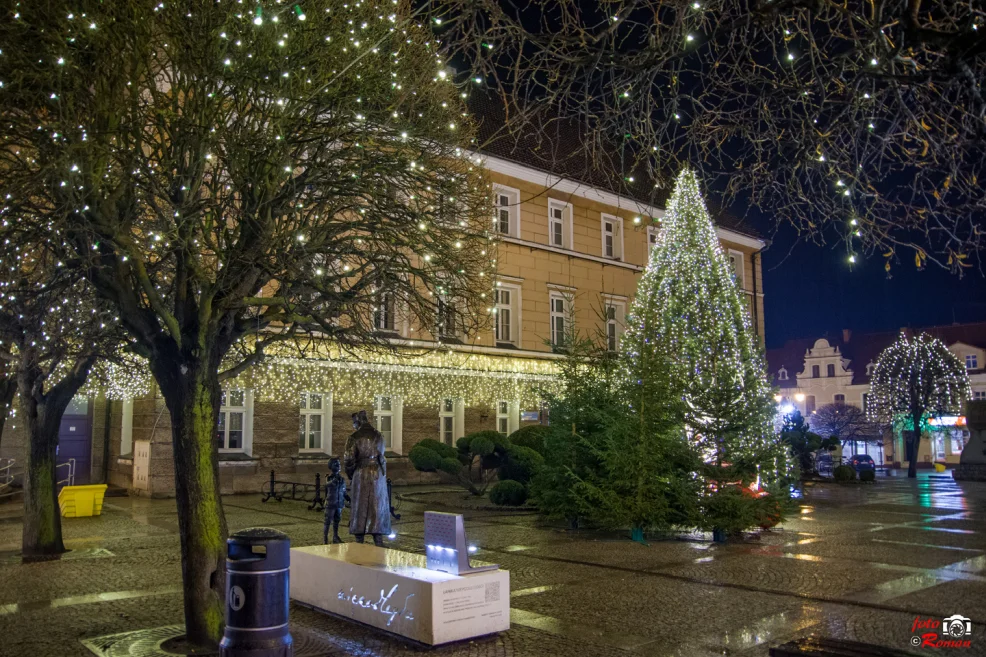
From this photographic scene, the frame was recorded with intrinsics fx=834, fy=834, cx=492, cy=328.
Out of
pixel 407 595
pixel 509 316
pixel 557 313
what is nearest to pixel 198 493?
pixel 407 595

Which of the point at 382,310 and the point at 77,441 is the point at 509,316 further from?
the point at 77,441

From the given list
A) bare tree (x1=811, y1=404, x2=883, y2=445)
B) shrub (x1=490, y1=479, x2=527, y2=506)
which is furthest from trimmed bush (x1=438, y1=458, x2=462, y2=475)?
bare tree (x1=811, y1=404, x2=883, y2=445)

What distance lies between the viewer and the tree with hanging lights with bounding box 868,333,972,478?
151ft

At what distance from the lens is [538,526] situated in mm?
Result: 16531

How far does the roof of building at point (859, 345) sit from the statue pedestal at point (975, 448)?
3334 centimetres

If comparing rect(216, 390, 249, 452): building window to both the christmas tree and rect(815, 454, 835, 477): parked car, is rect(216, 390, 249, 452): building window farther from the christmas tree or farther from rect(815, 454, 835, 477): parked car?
rect(815, 454, 835, 477): parked car

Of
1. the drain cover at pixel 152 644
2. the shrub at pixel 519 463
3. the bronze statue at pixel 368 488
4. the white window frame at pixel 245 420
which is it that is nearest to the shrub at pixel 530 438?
the shrub at pixel 519 463

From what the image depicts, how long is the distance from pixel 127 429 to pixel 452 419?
10709mm

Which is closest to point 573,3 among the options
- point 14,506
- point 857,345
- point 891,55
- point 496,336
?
point 891,55

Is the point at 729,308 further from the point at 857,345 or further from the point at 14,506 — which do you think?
the point at 857,345

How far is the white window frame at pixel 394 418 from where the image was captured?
2781 cm

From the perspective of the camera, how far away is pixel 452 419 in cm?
3000

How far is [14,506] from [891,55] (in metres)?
23.2

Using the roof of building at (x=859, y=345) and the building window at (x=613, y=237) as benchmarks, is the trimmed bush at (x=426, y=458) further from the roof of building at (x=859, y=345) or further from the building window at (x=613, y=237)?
the roof of building at (x=859, y=345)
